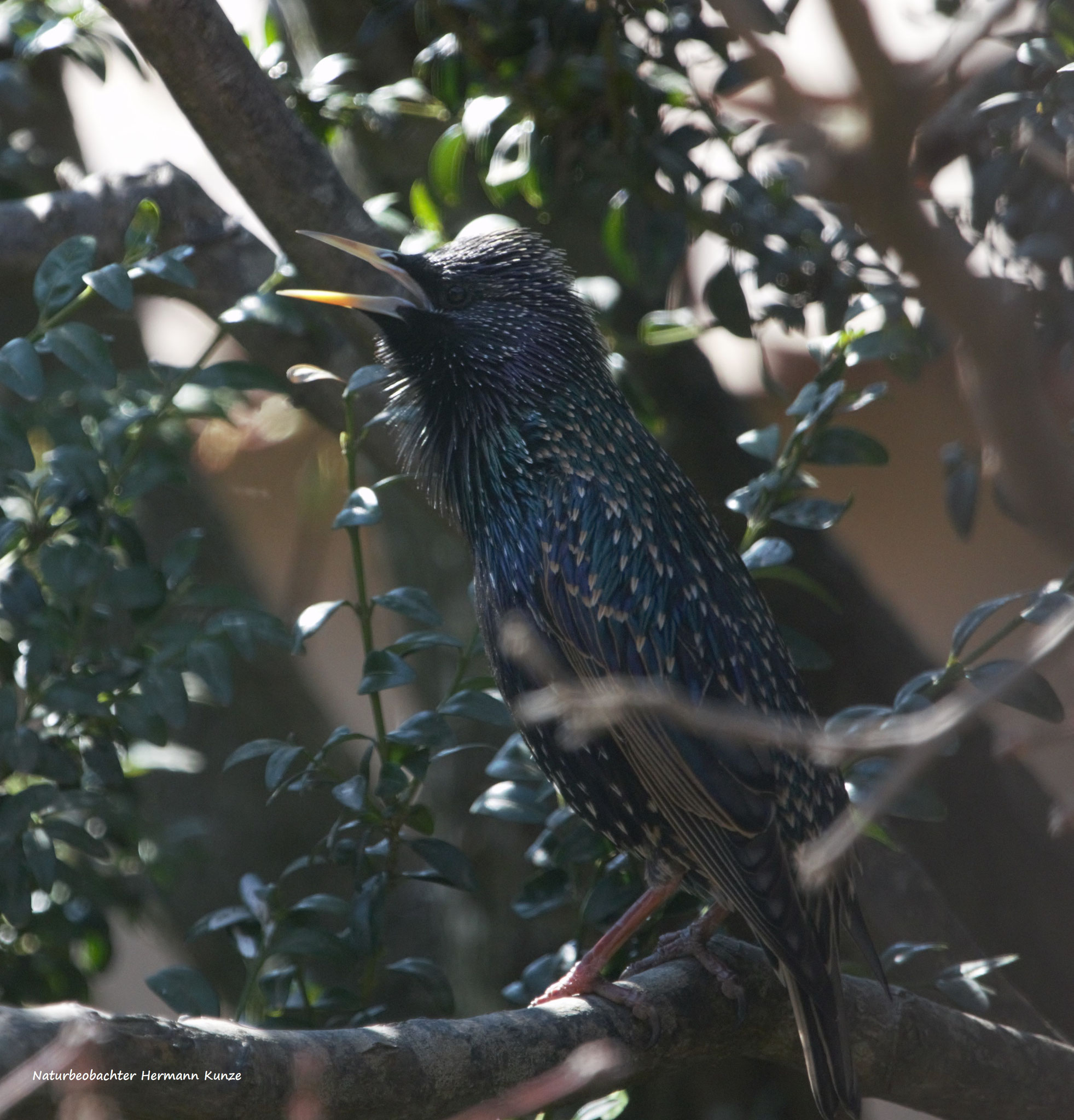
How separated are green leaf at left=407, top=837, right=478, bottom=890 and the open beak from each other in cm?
106

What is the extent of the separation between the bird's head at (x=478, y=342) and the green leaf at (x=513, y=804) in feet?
2.17

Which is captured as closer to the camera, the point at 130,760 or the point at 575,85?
Answer: the point at 575,85

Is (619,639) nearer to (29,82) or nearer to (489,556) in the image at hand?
(489,556)

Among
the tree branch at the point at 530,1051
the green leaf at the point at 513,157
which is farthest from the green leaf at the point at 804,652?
the green leaf at the point at 513,157

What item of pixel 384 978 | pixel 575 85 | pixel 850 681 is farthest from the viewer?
pixel 384 978

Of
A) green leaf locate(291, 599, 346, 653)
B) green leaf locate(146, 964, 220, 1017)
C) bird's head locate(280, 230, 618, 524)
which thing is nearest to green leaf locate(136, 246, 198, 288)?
bird's head locate(280, 230, 618, 524)

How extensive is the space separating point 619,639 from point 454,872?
0.53 meters

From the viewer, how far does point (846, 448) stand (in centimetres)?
229

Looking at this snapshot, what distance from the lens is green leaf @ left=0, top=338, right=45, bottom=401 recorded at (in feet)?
6.31

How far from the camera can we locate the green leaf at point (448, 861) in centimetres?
220

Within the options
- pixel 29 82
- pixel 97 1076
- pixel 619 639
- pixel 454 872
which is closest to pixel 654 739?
pixel 619 639

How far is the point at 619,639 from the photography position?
7.11ft

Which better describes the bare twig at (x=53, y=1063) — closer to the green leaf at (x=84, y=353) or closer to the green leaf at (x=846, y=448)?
the green leaf at (x=84, y=353)

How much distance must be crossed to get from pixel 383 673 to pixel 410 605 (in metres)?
0.16
